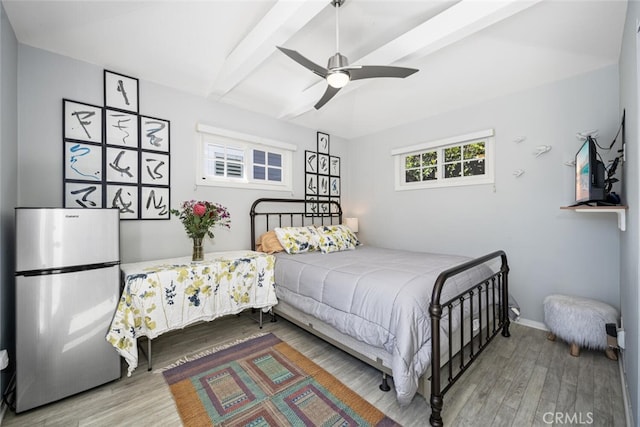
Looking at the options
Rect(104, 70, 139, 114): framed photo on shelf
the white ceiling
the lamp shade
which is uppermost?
the white ceiling

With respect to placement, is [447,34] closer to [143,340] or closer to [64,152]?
[64,152]

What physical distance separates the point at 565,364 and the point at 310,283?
82.8 inches

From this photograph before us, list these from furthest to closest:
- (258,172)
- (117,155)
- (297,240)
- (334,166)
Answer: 1. (334,166)
2. (258,172)
3. (297,240)
4. (117,155)

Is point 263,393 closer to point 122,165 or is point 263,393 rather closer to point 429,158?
point 122,165

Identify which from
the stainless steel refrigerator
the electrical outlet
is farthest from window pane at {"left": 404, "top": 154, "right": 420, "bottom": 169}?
the electrical outlet

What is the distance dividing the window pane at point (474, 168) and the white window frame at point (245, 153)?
7.56 ft

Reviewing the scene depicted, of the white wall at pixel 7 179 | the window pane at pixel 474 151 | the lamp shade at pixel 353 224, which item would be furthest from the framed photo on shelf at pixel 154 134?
the window pane at pixel 474 151

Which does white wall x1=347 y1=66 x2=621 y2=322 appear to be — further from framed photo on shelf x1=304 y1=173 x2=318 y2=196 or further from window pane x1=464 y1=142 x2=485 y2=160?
framed photo on shelf x1=304 y1=173 x2=318 y2=196

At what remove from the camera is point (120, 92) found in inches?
96.9

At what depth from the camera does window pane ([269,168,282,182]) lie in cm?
370

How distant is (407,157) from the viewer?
13.0ft

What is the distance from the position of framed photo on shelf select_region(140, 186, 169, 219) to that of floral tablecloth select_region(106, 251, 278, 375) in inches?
21.6

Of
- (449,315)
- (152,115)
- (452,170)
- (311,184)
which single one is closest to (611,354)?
(449,315)

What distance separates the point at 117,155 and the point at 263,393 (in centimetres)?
240
